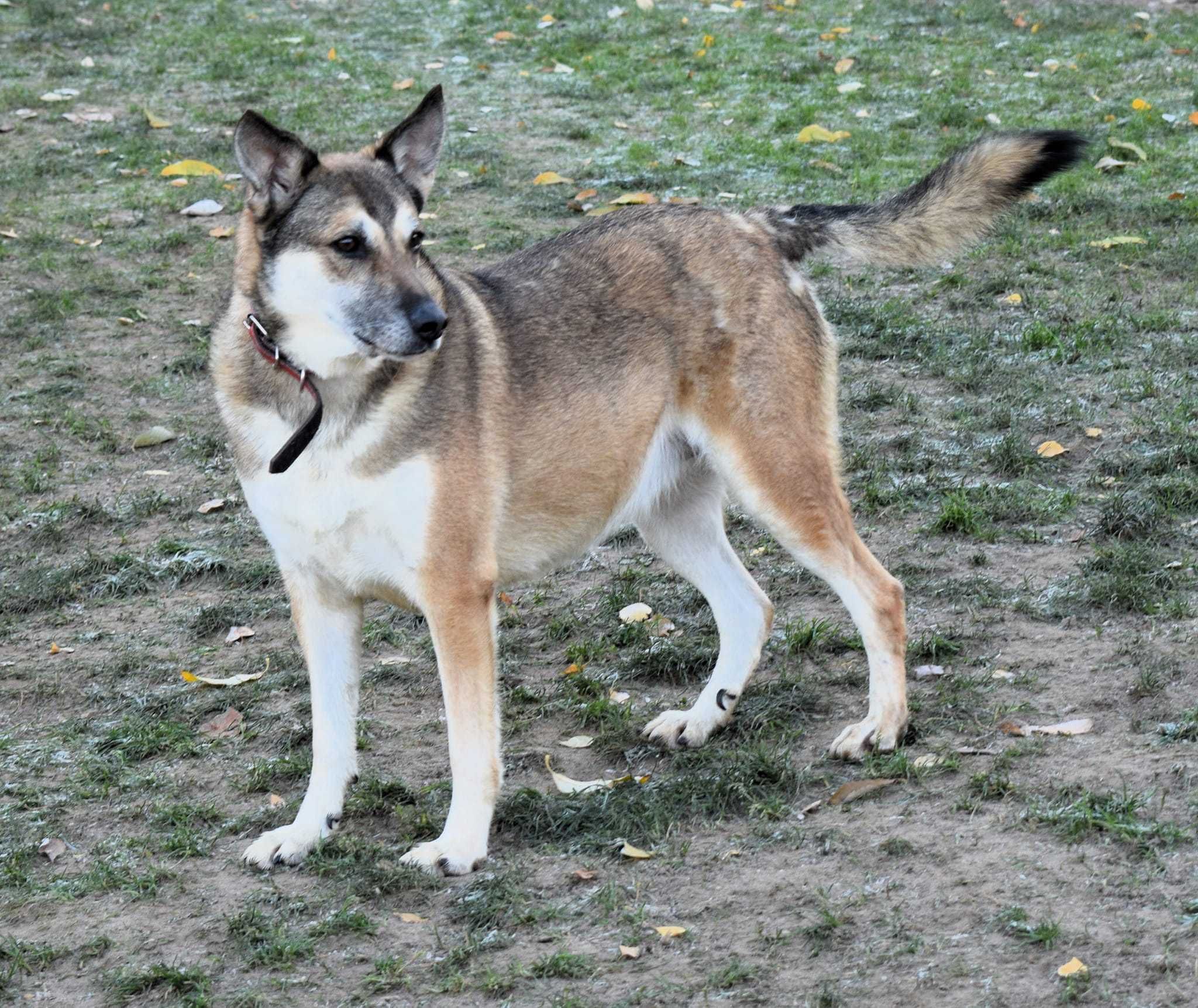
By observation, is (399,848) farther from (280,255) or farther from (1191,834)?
(1191,834)

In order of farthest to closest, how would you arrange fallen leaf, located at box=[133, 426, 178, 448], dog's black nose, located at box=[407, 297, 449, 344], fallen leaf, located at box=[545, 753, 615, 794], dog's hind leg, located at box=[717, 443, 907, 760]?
fallen leaf, located at box=[133, 426, 178, 448] < dog's hind leg, located at box=[717, 443, 907, 760] < fallen leaf, located at box=[545, 753, 615, 794] < dog's black nose, located at box=[407, 297, 449, 344]

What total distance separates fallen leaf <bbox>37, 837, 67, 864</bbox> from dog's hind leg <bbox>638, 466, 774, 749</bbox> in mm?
1866

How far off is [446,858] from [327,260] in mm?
1709

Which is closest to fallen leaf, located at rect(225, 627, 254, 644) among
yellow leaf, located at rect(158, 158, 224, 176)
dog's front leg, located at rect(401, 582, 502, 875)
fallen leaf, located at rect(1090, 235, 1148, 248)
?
dog's front leg, located at rect(401, 582, 502, 875)

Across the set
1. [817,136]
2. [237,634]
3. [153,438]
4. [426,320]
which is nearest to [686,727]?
[426,320]

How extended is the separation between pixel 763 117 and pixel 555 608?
6.27m

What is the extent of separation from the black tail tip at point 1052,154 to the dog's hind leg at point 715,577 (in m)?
1.50

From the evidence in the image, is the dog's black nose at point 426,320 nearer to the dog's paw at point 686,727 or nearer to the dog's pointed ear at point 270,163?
the dog's pointed ear at point 270,163

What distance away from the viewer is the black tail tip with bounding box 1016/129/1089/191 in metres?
4.85

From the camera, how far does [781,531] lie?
4.67 meters

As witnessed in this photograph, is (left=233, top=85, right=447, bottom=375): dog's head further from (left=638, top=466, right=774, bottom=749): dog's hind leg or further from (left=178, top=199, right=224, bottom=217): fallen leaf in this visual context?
(left=178, top=199, right=224, bottom=217): fallen leaf

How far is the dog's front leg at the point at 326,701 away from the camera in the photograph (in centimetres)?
430

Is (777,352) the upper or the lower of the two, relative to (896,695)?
upper

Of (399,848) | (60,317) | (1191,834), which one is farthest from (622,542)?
(60,317)
